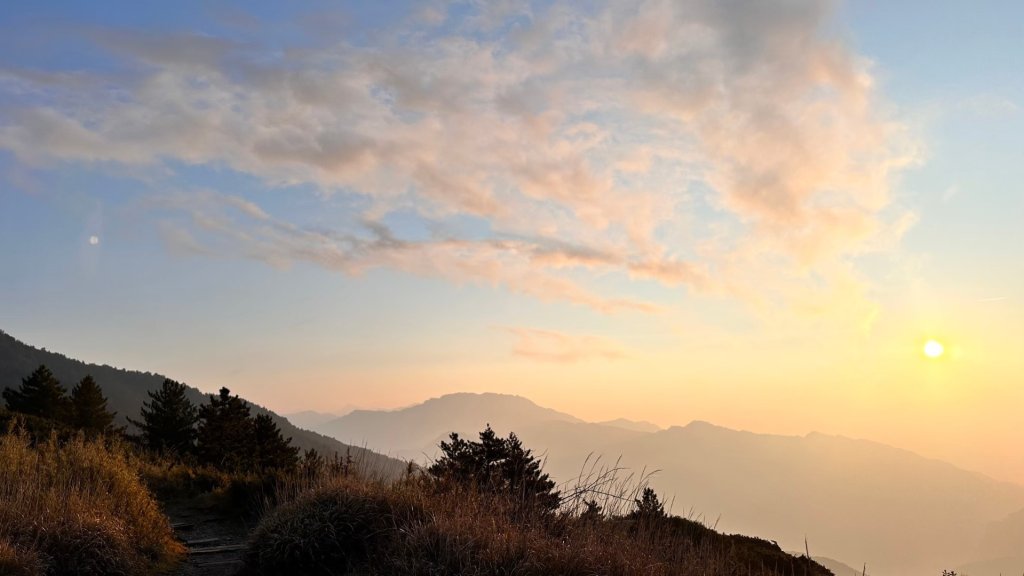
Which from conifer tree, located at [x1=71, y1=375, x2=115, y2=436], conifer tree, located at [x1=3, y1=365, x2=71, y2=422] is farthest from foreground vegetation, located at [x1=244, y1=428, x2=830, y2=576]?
conifer tree, located at [x1=3, y1=365, x2=71, y2=422]

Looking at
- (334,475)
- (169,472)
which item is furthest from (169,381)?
(334,475)

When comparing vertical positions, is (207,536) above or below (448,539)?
below

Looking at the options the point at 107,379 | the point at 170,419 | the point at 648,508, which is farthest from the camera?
the point at 107,379

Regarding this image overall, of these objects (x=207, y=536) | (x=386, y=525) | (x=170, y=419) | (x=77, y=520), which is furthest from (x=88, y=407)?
(x=386, y=525)

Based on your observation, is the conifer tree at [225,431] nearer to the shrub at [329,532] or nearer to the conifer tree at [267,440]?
the conifer tree at [267,440]

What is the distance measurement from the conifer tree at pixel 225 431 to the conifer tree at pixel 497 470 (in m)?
17.0

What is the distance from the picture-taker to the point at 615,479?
8.26 m

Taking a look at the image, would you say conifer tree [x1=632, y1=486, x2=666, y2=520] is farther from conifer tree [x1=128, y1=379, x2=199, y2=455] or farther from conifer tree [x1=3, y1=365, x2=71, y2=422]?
conifer tree [x1=3, y1=365, x2=71, y2=422]

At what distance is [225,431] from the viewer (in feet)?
92.0

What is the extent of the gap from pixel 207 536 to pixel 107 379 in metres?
193

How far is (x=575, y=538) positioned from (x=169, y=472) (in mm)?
13610

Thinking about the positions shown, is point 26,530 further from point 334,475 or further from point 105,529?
point 334,475

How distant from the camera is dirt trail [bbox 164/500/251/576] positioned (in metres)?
9.25

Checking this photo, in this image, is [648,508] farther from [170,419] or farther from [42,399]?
[42,399]
